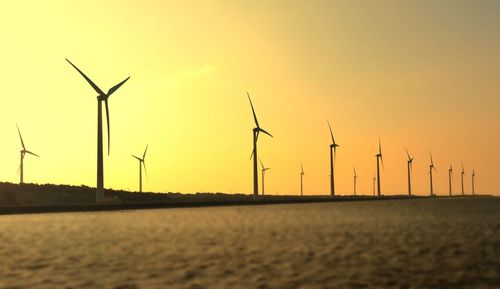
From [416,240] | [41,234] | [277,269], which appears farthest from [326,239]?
[41,234]

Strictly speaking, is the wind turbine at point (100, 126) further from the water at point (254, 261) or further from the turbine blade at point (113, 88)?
the water at point (254, 261)

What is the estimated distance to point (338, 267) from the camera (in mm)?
18922

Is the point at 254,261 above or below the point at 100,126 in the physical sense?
below

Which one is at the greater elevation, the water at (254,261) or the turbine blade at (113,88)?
the turbine blade at (113,88)

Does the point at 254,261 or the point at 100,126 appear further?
the point at 100,126

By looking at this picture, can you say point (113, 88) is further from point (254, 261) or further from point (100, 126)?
point (254, 261)

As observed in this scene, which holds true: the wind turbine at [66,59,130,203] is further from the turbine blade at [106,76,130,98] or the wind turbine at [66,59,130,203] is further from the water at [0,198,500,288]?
the water at [0,198,500,288]

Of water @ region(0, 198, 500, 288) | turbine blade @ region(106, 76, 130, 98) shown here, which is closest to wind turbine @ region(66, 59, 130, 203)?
turbine blade @ region(106, 76, 130, 98)

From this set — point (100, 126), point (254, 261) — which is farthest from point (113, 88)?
point (254, 261)

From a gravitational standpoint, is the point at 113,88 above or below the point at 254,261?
above

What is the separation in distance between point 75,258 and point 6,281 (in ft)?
19.3

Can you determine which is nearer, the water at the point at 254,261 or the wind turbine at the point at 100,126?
the water at the point at 254,261

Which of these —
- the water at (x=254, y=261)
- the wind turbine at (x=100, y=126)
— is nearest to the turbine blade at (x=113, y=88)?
the wind turbine at (x=100, y=126)

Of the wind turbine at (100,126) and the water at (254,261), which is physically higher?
the wind turbine at (100,126)
